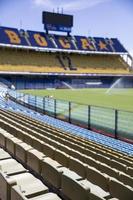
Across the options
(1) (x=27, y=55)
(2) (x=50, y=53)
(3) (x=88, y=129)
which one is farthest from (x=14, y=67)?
(3) (x=88, y=129)

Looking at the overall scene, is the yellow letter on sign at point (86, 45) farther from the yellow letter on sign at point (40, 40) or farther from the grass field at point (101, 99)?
the grass field at point (101, 99)

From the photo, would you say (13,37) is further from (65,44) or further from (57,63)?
(65,44)

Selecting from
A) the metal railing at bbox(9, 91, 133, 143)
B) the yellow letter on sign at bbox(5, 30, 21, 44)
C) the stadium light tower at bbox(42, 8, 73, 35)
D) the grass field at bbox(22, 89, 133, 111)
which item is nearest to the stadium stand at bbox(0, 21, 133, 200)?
the yellow letter on sign at bbox(5, 30, 21, 44)

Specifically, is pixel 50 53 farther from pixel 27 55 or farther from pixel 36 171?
pixel 36 171

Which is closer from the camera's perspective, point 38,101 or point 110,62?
point 38,101

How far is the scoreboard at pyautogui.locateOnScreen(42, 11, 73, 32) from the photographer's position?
61.8 meters

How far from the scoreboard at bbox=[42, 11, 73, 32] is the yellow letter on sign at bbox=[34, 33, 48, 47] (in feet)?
11.8

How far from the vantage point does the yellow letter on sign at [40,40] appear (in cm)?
5628

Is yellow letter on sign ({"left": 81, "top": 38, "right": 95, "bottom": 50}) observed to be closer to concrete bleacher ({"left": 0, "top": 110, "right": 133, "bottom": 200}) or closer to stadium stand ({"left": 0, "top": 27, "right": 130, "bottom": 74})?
stadium stand ({"left": 0, "top": 27, "right": 130, "bottom": 74})

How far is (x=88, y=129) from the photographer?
14.1 m

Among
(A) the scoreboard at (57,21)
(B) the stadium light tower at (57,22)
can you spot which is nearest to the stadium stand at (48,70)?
(B) the stadium light tower at (57,22)

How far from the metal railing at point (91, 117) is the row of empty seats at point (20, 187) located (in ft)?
25.8

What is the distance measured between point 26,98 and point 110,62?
44.0m

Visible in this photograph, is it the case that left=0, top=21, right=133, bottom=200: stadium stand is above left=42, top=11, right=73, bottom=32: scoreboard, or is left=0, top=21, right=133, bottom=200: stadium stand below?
below
